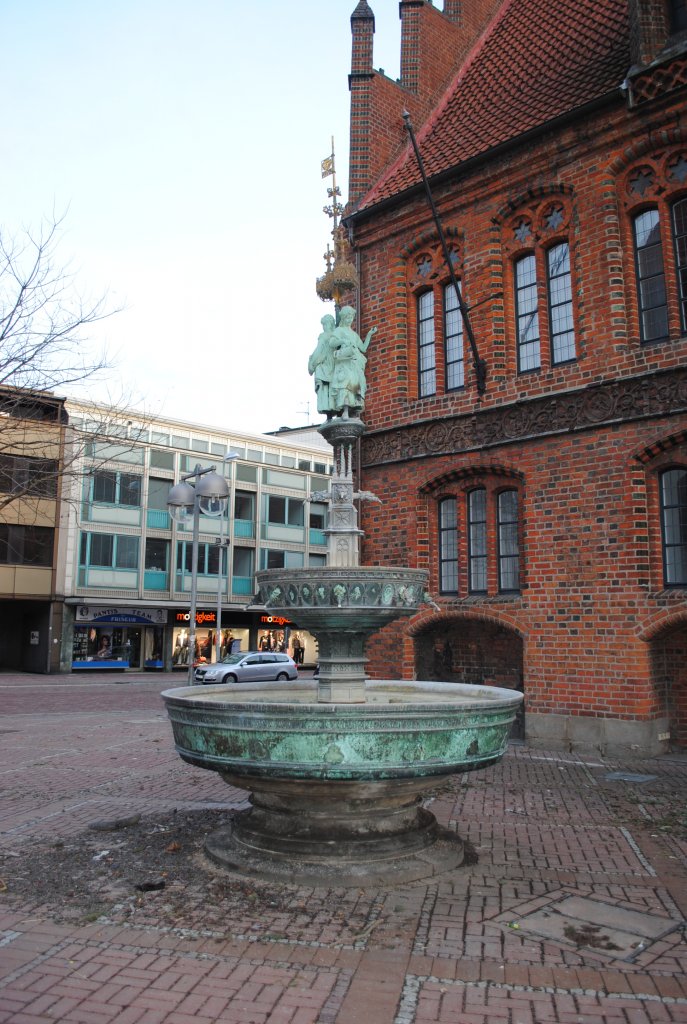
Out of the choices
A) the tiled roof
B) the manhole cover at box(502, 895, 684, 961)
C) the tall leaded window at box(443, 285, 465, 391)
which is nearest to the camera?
the manhole cover at box(502, 895, 684, 961)

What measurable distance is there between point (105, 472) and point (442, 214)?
824cm

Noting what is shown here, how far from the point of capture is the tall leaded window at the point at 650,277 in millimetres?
12320

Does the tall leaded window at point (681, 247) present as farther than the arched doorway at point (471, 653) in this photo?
No

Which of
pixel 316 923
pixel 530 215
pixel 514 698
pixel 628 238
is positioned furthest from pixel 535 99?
pixel 316 923

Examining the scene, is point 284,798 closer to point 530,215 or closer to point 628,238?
point 628,238

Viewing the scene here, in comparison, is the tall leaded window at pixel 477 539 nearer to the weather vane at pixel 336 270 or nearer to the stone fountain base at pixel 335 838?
the weather vane at pixel 336 270

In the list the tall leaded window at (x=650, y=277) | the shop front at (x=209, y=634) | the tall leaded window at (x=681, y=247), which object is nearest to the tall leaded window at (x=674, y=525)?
the tall leaded window at (x=650, y=277)

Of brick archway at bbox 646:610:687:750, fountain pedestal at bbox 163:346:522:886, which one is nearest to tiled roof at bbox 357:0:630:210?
brick archway at bbox 646:610:687:750

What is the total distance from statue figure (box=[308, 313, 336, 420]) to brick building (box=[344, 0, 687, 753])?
19.2 ft

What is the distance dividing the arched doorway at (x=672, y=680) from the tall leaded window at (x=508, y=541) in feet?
8.26

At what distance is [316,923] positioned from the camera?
5043 millimetres

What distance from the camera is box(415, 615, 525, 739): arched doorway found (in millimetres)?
13883

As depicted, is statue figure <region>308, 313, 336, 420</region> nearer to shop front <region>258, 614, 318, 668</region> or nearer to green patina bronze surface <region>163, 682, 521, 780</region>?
green patina bronze surface <region>163, 682, 521, 780</region>

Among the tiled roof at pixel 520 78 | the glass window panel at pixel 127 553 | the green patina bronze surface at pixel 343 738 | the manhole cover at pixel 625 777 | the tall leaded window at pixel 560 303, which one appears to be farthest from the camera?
the glass window panel at pixel 127 553
